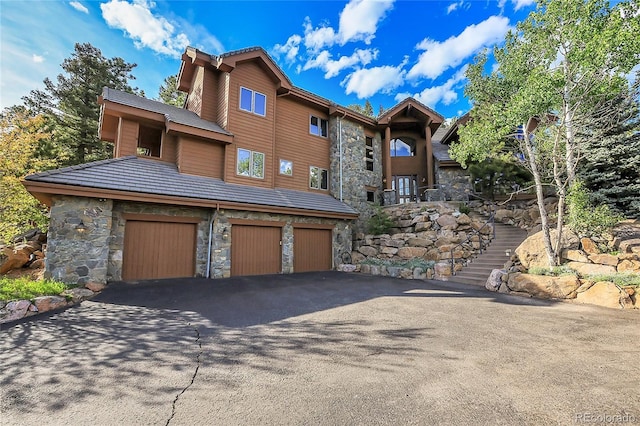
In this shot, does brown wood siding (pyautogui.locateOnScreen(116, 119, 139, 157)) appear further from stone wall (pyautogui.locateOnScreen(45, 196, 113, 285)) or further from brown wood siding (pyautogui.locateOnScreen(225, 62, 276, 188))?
brown wood siding (pyautogui.locateOnScreen(225, 62, 276, 188))

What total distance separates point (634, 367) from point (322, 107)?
1481 centimetres

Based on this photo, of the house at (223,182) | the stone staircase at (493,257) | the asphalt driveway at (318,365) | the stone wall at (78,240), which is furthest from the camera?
the stone staircase at (493,257)

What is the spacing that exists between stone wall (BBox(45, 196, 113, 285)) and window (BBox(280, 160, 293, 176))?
7.32 meters

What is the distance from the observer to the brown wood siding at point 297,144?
1352 centimetres

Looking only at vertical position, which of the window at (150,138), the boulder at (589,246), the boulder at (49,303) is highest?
the window at (150,138)

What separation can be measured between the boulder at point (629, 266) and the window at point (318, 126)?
1285 cm

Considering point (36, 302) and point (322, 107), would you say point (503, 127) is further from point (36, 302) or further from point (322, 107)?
point (36, 302)

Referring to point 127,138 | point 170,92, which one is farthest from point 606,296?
point 170,92

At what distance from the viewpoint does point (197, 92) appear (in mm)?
12812

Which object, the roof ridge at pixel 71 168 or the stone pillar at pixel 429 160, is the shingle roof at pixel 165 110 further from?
the stone pillar at pixel 429 160

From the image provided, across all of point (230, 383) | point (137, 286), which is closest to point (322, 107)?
point (137, 286)

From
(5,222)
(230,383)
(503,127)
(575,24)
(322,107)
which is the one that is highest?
(322,107)

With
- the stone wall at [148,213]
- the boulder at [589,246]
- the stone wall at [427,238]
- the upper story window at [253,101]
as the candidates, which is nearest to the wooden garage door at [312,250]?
the stone wall at [427,238]

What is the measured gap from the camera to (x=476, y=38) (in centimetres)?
999
